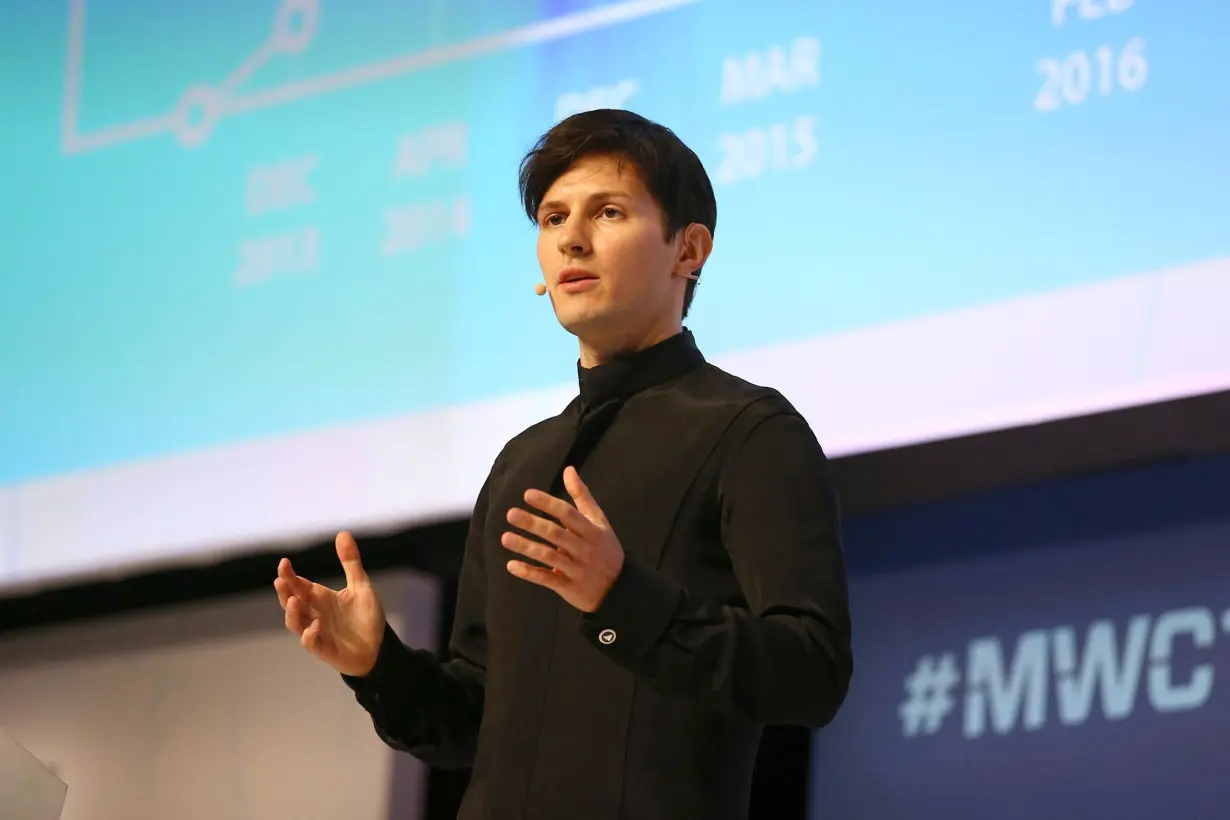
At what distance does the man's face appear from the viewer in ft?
3.81

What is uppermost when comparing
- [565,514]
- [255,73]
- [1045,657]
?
[255,73]

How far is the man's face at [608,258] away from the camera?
3.81 feet

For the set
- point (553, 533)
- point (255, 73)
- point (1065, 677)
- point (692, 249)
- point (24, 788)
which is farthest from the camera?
point (255, 73)

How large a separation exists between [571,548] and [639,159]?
14.8 inches

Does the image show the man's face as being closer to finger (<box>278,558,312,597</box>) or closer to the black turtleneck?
the black turtleneck

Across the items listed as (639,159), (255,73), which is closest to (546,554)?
(639,159)

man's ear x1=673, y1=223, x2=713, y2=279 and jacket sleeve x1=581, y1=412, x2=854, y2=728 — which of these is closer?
jacket sleeve x1=581, y1=412, x2=854, y2=728

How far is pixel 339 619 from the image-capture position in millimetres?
1153

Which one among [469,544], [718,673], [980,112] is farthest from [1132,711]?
[718,673]

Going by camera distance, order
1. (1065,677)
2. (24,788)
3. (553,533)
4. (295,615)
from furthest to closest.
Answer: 1. (1065,677)
2. (24,788)
3. (295,615)
4. (553,533)

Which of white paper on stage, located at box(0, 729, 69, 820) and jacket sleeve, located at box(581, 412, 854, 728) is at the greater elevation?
jacket sleeve, located at box(581, 412, 854, 728)

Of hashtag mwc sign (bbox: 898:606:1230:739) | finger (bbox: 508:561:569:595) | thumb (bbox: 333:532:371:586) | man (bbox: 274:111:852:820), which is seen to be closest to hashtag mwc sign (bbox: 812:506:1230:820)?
hashtag mwc sign (bbox: 898:606:1230:739)

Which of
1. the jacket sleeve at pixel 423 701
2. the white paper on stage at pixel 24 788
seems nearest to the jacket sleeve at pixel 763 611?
the jacket sleeve at pixel 423 701

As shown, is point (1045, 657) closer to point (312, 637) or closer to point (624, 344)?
point (624, 344)
